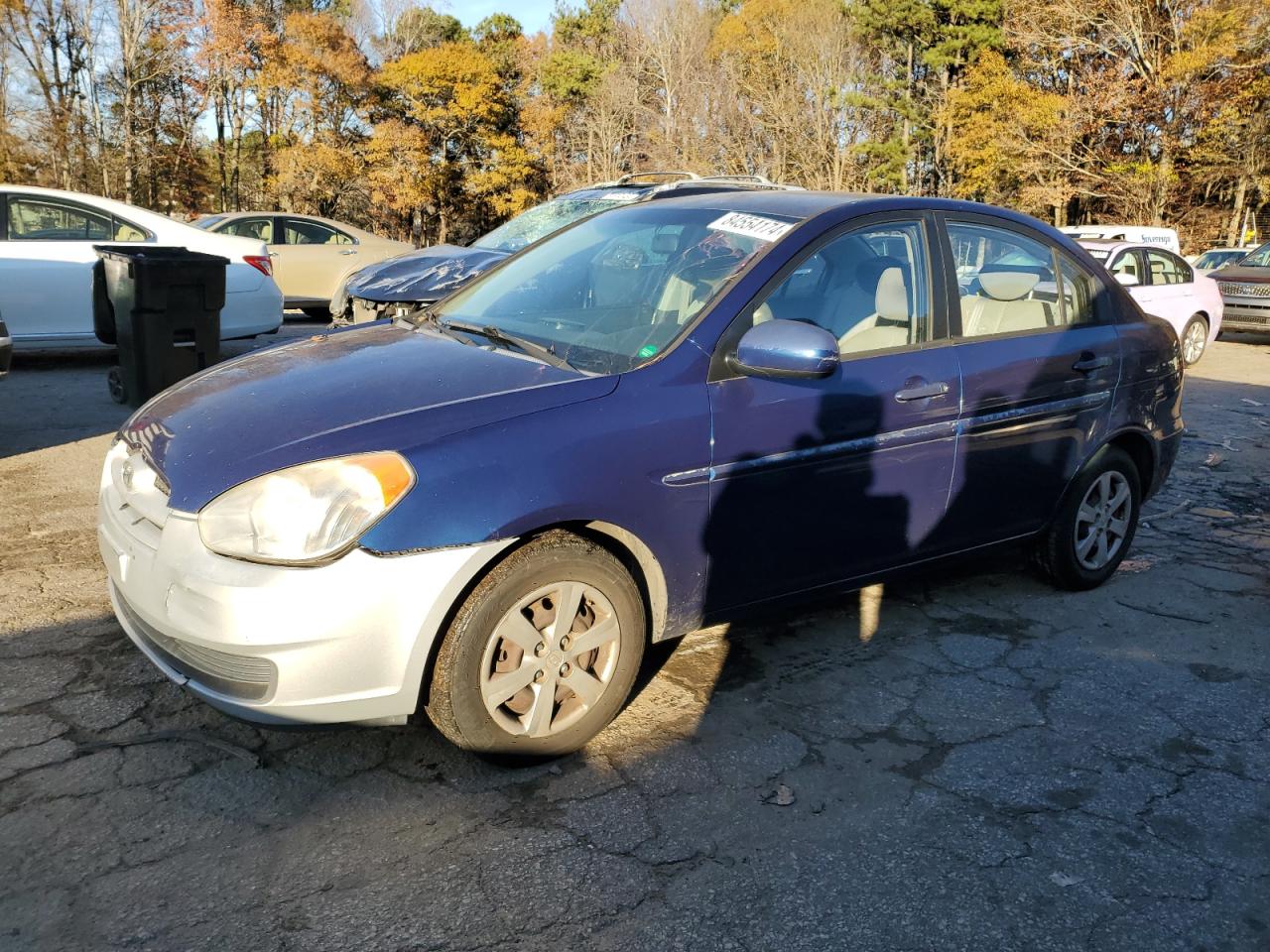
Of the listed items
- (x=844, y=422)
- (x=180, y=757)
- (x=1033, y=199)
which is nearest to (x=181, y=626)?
(x=180, y=757)

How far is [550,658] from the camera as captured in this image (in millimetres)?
2883

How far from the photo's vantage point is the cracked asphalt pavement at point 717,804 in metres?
2.35

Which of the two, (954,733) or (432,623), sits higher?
(432,623)

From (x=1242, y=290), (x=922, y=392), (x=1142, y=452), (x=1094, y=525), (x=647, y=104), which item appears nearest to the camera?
(x=922, y=392)

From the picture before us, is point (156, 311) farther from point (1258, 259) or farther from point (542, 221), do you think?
point (1258, 259)

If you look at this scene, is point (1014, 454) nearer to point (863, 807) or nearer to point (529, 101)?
point (863, 807)

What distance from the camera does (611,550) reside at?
302 centimetres

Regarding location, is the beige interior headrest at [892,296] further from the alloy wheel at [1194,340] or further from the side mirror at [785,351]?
the alloy wheel at [1194,340]

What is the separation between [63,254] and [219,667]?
795cm

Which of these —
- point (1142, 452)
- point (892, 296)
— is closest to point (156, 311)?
point (892, 296)

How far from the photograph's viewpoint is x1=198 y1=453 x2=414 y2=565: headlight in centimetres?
256

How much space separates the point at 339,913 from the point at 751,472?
5.62 feet

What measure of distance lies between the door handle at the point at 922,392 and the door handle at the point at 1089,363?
849 millimetres

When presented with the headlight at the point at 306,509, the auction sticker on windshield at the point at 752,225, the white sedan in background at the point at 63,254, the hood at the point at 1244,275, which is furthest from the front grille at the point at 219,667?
the hood at the point at 1244,275
